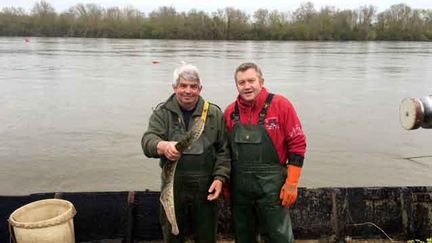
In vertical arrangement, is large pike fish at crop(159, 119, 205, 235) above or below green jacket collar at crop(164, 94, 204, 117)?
below

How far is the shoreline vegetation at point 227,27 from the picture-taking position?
7394cm

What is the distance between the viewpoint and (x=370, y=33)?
241 ft

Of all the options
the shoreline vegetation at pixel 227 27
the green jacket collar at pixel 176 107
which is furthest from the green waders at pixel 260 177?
the shoreline vegetation at pixel 227 27

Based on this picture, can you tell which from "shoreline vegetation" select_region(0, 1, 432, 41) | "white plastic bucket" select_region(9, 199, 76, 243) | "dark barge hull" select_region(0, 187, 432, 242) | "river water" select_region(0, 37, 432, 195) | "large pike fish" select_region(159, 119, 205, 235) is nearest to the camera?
"large pike fish" select_region(159, 119, 205, 235)

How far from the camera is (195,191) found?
3.28 meters

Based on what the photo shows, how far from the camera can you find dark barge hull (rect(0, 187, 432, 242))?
4.52 m

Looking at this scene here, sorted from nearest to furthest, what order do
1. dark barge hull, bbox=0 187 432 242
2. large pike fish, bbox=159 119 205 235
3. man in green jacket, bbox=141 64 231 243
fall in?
large pike fish, bbox=159 119 205 235 → man in green jacket, bbox=141 64 231 243 → dark barge hull, bbox=0 187 432 242

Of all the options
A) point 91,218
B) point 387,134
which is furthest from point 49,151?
point 387,134

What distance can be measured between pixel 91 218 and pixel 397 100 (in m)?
12.9

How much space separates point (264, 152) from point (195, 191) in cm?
56

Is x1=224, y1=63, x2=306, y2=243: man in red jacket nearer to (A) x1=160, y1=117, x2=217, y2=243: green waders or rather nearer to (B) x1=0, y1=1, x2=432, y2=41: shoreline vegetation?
(A) x1=160, y1=117, x2=217, y2=243: green waders

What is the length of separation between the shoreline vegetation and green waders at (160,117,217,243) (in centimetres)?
7214

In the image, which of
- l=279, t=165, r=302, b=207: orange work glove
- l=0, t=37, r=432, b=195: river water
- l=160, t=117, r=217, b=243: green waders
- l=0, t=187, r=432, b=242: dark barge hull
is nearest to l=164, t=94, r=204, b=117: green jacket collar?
l=160, t=117, r=217, b=243: green waders

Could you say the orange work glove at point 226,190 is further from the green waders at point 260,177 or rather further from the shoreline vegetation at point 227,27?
the shoreline vegetation at point 227,27
